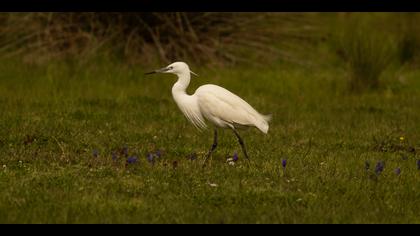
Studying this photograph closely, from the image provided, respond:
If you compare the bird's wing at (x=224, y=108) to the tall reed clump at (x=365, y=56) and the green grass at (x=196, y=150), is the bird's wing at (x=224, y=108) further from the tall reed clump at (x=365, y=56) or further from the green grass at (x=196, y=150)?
the tall reed clump at (x=365, y=56)

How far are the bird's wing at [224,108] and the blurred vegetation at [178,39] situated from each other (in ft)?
18.6

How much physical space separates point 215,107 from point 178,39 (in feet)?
23.3

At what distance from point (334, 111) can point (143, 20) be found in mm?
4677

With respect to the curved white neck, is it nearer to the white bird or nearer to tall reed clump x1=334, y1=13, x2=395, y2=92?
the white bird

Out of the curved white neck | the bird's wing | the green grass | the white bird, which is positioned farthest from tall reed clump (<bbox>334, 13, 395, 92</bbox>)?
the curved white neck

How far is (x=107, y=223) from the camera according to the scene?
6023mm

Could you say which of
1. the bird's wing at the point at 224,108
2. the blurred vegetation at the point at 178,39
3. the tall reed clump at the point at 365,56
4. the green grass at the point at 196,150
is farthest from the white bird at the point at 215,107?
the blurred vegetation at the point at 178,39

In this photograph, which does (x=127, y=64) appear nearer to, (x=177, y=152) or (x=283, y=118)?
(x=283, y=118)

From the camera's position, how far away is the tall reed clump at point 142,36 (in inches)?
593

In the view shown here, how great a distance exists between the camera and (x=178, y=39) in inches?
608

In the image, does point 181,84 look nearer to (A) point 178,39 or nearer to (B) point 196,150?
(B) point 196,150

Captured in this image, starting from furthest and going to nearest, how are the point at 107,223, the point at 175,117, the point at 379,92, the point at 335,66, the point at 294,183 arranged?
the point at 335,66 → the point at 379,92 → the point at 175,117 → the point at 294,183 → the point at 107,223

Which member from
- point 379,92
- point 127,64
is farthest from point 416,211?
point 127,64

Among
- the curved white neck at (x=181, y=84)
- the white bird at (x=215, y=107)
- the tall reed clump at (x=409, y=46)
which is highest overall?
the curved white neck at (x=181, y=84)
